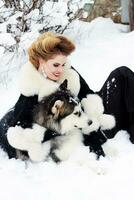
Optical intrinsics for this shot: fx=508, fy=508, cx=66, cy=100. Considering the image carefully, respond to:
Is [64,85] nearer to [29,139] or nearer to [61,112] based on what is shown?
[61,112]

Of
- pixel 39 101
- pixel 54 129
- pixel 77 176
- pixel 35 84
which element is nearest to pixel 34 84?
pixel 35 84

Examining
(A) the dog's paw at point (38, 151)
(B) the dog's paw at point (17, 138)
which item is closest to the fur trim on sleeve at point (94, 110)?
(A) the dog's paw at point (38, 151)

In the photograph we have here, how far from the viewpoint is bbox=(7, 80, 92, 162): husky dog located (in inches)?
146

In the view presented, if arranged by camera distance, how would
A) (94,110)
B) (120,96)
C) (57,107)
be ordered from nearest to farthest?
(57,107), (94,110), (120,96)

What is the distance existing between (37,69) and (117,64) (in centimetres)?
223

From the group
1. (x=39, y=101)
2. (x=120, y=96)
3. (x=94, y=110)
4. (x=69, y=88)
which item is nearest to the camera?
(x=39, y=101)

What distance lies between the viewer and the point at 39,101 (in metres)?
3.79

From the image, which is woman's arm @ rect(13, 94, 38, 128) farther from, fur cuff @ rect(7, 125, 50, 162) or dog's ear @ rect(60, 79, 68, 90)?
dog's ear @ rect(60, 79, 68, 90)

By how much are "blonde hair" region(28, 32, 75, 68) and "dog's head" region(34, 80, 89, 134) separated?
238 millimetres

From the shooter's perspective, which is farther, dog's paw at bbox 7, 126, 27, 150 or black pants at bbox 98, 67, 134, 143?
black pants at bbox 98, 67, 134, 143

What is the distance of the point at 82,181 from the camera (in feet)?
12.4

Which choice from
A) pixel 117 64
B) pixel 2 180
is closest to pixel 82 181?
pixel 2 180

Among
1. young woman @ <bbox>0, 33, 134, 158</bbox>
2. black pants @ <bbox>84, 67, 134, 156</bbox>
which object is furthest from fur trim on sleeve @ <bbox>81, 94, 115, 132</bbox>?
black pants @ <bbox>84, 67, 134, 156</bbox>

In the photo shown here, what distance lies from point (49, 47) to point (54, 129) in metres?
0.61
